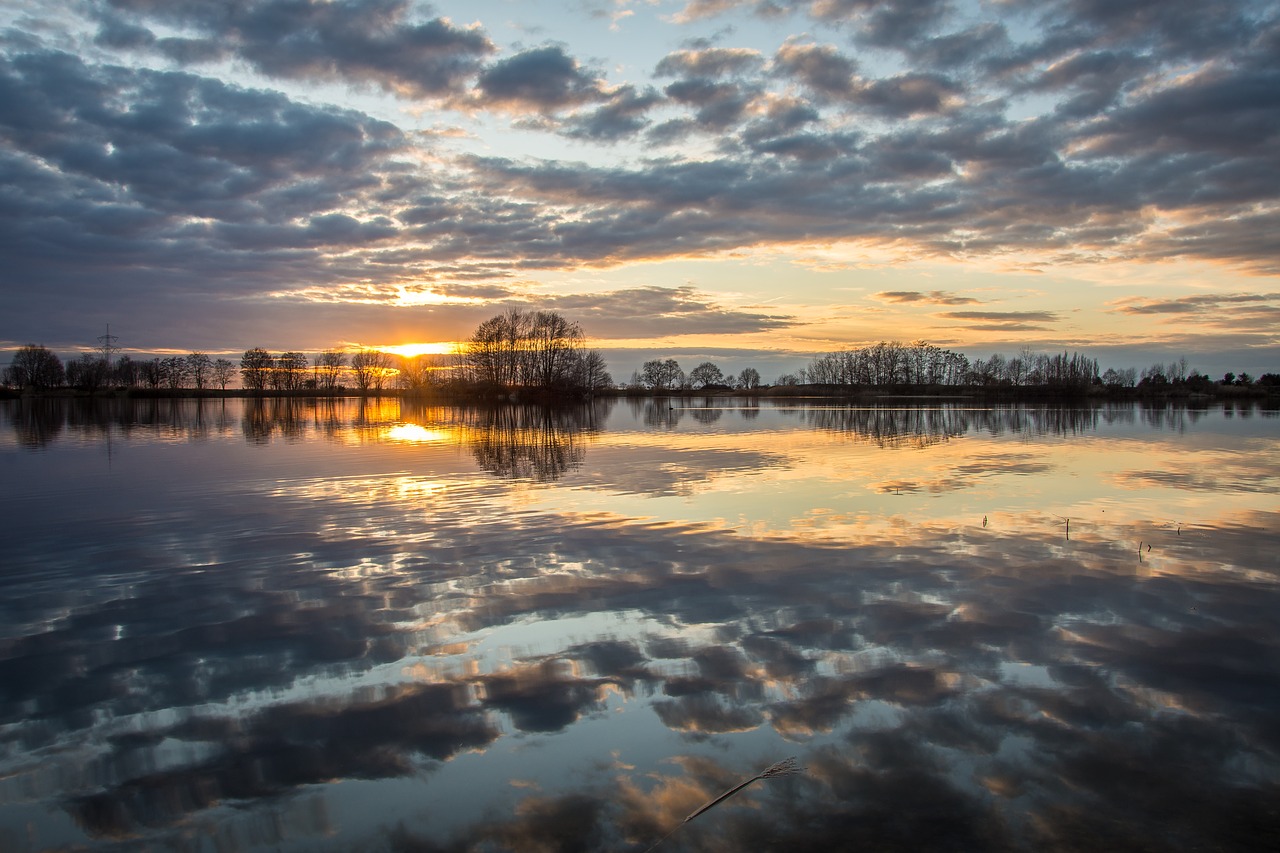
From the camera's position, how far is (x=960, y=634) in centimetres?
723

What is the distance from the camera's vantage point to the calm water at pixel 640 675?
4367 mm

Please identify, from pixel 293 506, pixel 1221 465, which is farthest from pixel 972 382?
pixel 293 506

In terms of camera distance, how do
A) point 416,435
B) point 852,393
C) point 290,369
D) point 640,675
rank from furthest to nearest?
point 290,369 < point 852,393 < point 416,435 < point 640,675

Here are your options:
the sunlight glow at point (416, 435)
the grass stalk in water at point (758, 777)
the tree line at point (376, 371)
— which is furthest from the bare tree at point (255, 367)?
the grass stalk in water at point (758, 777)

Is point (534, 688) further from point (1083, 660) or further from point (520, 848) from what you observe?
point (1083, 660)

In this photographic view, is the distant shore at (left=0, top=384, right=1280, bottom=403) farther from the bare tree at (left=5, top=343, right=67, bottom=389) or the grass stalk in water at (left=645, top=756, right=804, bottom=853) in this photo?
the grass stalk in water at (left=645, top=756, right=804, bottom=853)

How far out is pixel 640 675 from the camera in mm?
6309

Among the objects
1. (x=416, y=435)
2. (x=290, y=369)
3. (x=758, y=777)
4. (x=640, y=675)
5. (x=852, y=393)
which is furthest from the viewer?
(x=290, y=369)

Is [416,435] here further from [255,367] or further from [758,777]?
[255,367]

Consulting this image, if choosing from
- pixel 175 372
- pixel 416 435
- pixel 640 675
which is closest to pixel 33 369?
pixel 175 372

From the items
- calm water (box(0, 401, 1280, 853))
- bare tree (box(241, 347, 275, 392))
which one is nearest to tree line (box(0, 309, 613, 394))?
bare tree (box(241, 347, 275, 392))

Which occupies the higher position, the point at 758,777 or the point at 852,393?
the point at 852,393

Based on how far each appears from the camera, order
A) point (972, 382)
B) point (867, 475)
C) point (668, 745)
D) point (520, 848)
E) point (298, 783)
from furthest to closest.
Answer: point (972, 382)
point (867, 475)
point (668, 745)
point (298, 783)
point (520, 848)

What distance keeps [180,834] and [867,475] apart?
54.7ft
